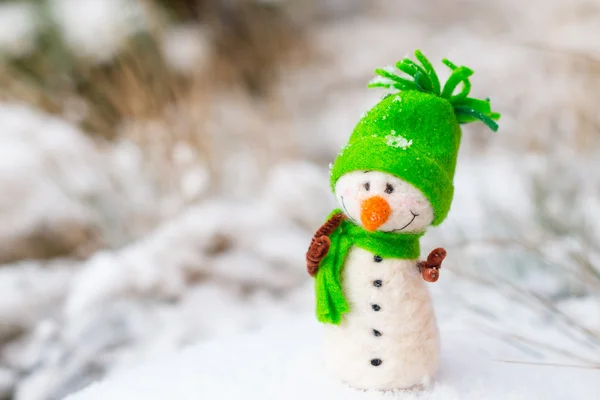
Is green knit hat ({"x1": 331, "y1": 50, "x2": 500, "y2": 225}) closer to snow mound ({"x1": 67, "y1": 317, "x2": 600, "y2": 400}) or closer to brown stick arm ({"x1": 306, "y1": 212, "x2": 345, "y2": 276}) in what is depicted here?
brown stick arm ({"x1": 306, "y1": 212, "x2": 345, "y2": 276})

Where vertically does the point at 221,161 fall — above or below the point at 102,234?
above

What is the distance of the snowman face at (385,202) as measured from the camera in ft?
1.35

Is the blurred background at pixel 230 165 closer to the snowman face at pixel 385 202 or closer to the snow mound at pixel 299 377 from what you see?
the snow mound at pixel 299 377

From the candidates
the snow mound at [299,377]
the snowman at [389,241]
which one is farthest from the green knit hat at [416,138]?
the snow mound at [299,377]

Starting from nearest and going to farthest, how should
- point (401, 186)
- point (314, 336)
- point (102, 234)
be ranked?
1. point (401, 186)
2. point (314, 336)
3. point (102, 234)

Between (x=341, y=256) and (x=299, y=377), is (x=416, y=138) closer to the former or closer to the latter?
(x=341, y=256)

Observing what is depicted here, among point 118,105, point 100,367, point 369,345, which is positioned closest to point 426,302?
point 369,345

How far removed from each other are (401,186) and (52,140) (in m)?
0.73

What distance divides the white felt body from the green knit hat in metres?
0.06

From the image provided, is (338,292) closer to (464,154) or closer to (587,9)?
(464,154)

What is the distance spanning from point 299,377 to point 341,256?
0.12 meters

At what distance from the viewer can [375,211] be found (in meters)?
0.41

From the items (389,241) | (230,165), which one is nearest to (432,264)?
(389,241)

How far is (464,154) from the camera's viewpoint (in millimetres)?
951
